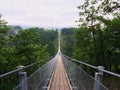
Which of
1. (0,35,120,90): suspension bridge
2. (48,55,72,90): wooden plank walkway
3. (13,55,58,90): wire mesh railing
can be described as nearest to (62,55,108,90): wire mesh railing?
(0,35,120,90): suspension bridge

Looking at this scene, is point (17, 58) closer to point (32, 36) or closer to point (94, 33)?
point (32, 36)

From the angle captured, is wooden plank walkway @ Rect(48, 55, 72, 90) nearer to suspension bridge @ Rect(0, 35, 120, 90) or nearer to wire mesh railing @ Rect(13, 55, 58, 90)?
suspension bridge @ Rect(0, 35, 120, 90)

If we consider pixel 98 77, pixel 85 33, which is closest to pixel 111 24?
pixel 85 33

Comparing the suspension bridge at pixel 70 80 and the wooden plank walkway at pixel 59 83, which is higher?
the suspension bridge at pixel 70 80

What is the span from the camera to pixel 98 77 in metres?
4.32

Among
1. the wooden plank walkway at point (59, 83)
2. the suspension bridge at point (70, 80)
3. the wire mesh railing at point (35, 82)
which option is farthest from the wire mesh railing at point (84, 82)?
the wooden plank walkway at point (59, 83)

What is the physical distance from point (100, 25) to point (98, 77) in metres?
22.1

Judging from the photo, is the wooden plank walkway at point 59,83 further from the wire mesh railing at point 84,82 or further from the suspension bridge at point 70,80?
the wire mesh railing at point 84,82

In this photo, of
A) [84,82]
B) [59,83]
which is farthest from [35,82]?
[59,83]

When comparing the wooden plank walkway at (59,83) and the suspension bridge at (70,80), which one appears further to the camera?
the wooden plank walkway at (59,83)

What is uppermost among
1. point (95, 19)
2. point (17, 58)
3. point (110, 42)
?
point (95, 19)

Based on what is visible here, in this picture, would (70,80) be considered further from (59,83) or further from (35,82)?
(35,82)

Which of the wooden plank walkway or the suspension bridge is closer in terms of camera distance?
the suspension bridge

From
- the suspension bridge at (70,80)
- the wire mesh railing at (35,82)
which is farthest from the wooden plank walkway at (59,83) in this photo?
the wire mesh railing at (35,82)
